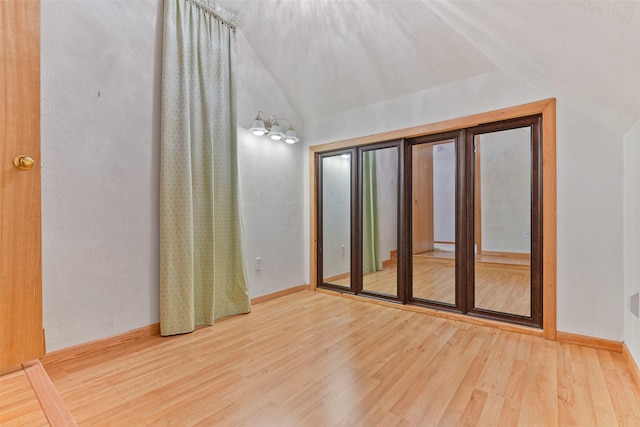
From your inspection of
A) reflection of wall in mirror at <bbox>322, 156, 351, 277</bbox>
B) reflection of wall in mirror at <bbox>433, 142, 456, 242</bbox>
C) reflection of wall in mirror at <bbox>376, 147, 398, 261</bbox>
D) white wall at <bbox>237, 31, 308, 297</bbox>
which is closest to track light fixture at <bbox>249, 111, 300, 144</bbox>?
white wall at <bbox>237, 31, 308, 297</bbox>

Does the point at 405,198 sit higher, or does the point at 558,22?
the point at 558,22

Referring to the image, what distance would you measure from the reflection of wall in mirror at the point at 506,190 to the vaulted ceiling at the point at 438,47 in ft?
1.63

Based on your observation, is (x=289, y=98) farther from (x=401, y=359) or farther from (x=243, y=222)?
(x=401, y=359)

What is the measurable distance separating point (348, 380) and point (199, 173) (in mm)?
1979

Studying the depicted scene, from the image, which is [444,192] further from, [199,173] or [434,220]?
[199,173]

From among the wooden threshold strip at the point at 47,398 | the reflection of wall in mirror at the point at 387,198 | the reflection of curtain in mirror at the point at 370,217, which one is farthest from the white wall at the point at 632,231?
the wooden threshold strip at the point at 47,398

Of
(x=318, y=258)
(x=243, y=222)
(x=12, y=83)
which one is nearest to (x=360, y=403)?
(x=12, y=83)

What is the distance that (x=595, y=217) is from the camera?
2080mm

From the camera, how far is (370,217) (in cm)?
346

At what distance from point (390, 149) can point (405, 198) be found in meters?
0.58

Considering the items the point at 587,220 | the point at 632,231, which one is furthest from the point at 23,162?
the point at 587,220

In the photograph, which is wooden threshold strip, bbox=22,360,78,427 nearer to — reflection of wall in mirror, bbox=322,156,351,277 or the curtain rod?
the curtain rod

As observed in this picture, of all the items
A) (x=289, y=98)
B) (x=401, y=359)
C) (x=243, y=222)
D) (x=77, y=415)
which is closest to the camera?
(x=77, y=415)

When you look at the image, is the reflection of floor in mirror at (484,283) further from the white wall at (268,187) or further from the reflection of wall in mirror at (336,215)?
the white wall at (268,187)
